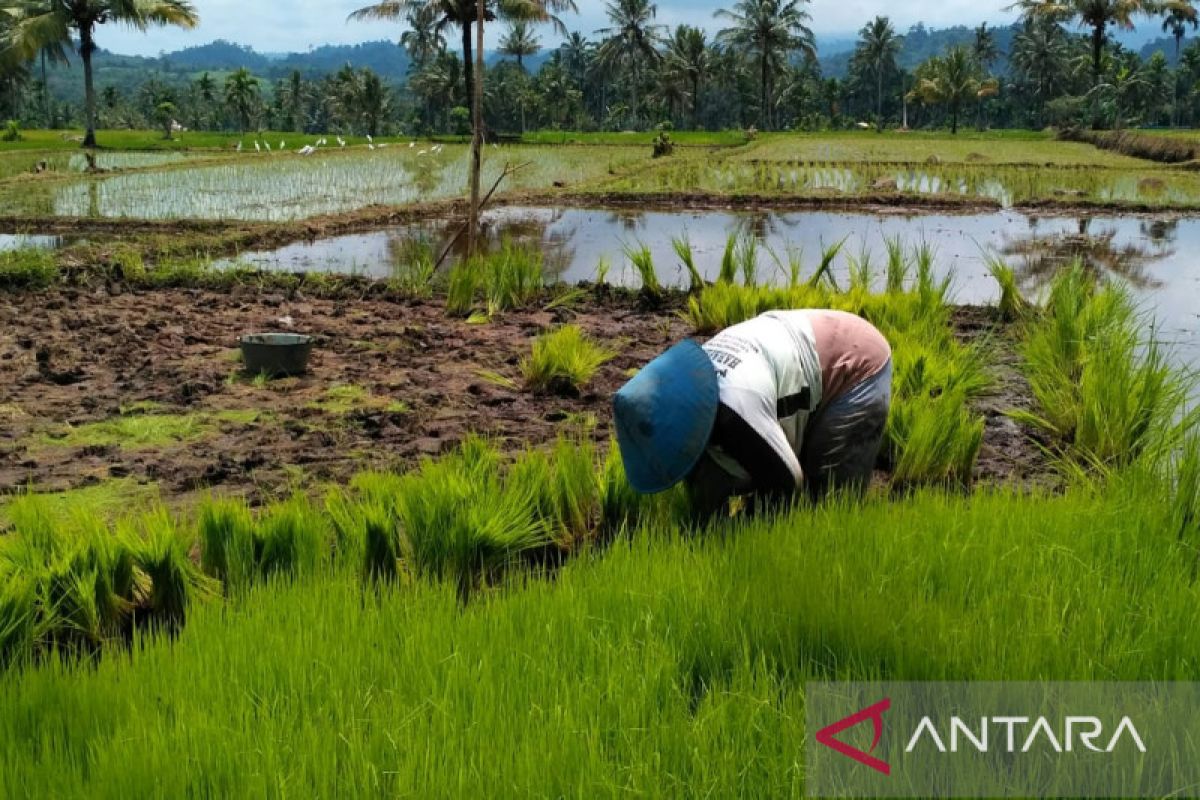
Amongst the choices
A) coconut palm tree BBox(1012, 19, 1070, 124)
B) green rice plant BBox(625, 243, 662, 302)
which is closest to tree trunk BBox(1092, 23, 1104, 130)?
coconut palm tree BBox(1012, 19, 1070, 124)

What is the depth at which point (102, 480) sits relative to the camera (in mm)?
3791

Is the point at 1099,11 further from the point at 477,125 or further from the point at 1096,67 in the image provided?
the point at 477,125

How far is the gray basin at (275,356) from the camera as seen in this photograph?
5.13 metres

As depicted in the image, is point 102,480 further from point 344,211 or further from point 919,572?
point 344,211

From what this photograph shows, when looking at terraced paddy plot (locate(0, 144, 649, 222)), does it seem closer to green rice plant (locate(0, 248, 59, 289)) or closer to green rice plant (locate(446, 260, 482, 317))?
green rice plant (locate(0, 248, 59, 289))

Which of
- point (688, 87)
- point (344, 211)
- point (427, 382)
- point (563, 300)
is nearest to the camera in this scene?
point (427, 382)

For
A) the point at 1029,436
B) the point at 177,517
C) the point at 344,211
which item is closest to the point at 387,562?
the point at 177,517

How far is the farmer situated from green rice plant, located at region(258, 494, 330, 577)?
943 mm

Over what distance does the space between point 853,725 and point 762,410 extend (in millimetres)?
1049

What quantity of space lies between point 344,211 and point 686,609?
1189cm

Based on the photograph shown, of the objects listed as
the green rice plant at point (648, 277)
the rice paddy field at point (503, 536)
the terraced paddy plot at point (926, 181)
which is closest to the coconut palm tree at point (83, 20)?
the terraced paddy plot at point (926, 181)

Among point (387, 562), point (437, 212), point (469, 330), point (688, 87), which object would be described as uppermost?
point (688, 87)

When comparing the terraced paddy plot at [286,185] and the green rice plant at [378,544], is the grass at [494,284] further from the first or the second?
the terraced paddy plot at [286,185]

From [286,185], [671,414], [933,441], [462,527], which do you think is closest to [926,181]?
[286,185]
